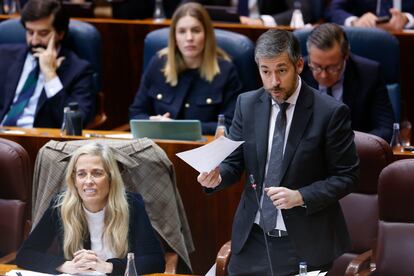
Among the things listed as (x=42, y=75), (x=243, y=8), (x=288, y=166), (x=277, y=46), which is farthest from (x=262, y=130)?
(x=243, y=8)

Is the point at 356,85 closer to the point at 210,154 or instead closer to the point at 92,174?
the point at 92,174

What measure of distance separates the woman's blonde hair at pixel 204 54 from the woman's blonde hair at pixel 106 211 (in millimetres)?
1379

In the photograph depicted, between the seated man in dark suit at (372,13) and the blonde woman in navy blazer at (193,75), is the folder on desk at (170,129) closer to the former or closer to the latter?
the blonde woman in navy blazer at (193,75)

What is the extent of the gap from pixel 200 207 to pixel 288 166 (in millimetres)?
1198

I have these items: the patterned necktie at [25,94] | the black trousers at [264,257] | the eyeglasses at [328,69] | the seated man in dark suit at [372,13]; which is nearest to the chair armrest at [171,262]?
the black trousers at [264,257]

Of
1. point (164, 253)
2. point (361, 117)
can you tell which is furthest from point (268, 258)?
point (361, 117)

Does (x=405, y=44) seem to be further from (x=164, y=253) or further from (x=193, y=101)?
(x=164, y=253)

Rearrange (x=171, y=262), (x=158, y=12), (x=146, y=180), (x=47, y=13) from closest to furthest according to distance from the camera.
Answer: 1. (x=171, y=262)
2. (x=146, y=180)
3. (x=47, y=13)
4. (x=158, y=12)

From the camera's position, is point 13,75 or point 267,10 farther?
point 267,10

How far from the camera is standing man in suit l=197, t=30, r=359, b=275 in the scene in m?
3.41

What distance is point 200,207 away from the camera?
4.63 metres

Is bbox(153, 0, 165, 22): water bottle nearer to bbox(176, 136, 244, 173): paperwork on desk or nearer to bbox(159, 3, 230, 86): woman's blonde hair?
bbox(159, 3, 230, 86): woman's blonde hair

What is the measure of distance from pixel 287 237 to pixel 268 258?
97mm

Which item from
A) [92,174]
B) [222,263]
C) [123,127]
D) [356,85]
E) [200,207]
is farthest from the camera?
[123,127]
